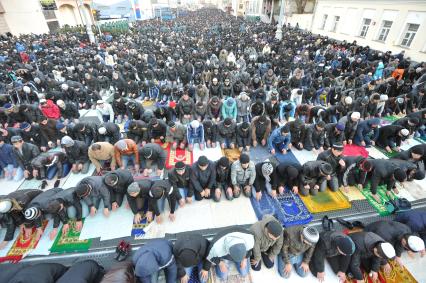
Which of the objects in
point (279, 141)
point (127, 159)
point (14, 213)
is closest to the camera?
point (14, 213)

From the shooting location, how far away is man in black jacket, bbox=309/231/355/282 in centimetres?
347

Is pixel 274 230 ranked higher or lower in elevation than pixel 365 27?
lower

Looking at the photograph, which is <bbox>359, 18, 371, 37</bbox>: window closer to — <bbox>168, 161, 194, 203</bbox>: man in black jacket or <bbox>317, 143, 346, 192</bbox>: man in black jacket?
<bbox>317, 143, 346, 192</bbox>: man in black jacket

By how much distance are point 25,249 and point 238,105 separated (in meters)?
7.57

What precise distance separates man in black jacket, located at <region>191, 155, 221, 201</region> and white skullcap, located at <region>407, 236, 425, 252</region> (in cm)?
364

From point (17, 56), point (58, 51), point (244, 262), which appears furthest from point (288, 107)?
point (17, 56)

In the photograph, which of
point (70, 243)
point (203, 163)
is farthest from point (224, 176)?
point (70, 243)

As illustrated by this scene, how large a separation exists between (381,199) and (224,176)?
4053 mm

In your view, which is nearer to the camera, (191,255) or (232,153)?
(191,255)

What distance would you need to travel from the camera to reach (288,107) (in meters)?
8.55

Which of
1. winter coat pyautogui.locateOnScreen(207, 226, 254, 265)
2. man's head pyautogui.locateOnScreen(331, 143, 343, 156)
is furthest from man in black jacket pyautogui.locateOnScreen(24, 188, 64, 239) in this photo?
man's head pyautogui.locateOnScreen(331, 143, 343, 156)

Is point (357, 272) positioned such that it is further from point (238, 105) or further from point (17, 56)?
point (17, 56)

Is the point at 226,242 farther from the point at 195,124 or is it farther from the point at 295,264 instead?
the point at 195,124

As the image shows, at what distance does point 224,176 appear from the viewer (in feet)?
17.6
